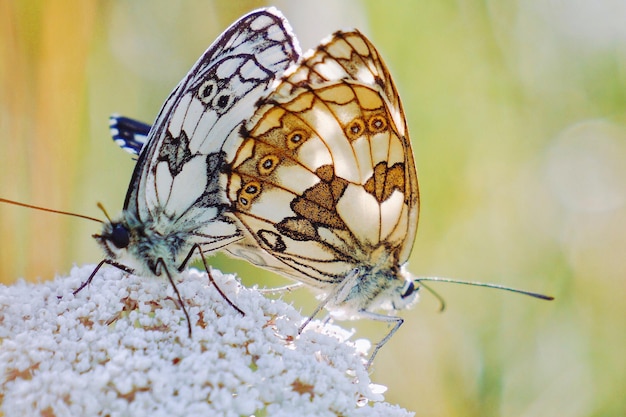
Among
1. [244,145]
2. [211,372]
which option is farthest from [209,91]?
[211,372]

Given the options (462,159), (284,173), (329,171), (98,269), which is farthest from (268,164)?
(462,159)

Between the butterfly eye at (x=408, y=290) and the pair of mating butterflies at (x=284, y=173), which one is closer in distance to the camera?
the pair of mating butterflies at (x=284, y=173)

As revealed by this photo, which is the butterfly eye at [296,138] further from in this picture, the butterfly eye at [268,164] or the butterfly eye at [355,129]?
the butterfly eye at [355,129]

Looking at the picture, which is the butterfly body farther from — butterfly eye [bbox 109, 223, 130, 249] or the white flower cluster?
butterfly eye [bbox 109, 223, 130, 249]

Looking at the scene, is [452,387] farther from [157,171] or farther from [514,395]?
[157,171]

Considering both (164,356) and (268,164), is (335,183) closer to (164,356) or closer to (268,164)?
(268,164)

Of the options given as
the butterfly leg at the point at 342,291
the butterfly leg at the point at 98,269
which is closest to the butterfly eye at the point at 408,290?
the butterfly leg at the point at 342,291
